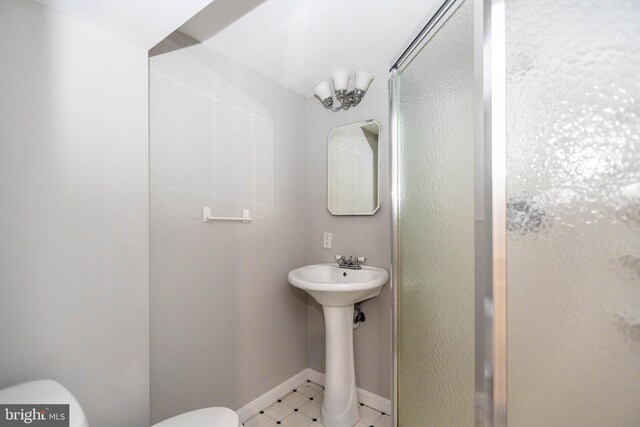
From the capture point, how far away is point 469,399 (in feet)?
2.69

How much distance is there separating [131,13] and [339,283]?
1528mm

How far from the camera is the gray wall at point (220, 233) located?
138 cm

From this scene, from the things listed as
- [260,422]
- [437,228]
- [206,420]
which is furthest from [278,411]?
[437,228]

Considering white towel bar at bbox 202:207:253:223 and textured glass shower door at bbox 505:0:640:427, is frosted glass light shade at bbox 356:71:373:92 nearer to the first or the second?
white towel bar at bbox 202:207:253:223

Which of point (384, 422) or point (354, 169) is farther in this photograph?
point (354, 169)

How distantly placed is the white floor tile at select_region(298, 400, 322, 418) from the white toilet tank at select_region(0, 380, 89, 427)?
4.45 feet

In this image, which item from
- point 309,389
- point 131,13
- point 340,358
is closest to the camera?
point 131,13

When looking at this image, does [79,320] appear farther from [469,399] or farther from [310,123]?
[310,123]

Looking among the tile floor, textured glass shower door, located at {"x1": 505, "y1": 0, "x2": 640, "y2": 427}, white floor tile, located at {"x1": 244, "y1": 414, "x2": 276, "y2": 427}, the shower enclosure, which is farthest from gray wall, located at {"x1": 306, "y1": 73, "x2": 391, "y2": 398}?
textured glass shower door, located at {"x1": 505, "y1": 0, "x2": 640, "y2": 427}

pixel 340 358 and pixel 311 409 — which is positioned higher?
pixel 340 358

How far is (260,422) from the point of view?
5.54 feet

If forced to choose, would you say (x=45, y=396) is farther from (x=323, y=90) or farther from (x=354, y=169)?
(x=323, y=90)

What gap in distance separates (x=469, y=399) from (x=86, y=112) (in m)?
1.63

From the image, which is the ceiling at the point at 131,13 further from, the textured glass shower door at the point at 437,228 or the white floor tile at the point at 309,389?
the white floor tile at the point at 309,389
